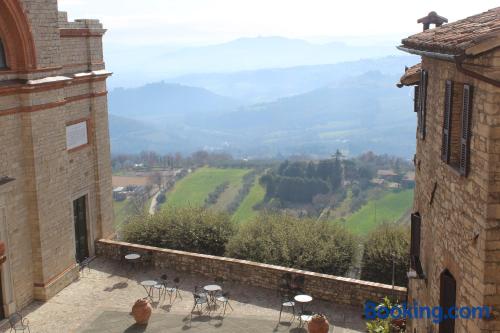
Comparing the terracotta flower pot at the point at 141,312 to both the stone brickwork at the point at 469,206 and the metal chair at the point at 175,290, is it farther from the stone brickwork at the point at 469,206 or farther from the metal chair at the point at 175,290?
the stone brickwork at the point at 469,206

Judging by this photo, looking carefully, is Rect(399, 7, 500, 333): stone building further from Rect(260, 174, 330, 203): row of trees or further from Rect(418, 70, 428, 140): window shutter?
Rect(260, 174, 330, 203): row of trees

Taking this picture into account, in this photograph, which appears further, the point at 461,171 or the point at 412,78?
the point at 412,78

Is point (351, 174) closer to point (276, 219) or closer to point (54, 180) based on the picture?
point (276, 219)

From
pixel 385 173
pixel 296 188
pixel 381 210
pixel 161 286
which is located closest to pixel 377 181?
pixel 385 173

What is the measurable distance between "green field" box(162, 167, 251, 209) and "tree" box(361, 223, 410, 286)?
188 ft

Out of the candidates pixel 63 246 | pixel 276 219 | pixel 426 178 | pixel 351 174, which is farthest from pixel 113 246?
pixel 351 174

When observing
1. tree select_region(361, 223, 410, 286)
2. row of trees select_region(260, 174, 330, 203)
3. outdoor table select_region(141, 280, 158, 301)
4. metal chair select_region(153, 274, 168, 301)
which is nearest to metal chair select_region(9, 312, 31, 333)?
outdoor table select_region(141, 280, 158, 301)

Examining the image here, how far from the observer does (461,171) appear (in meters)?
6.70

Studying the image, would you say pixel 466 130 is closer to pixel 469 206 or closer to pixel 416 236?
pixel 469 206

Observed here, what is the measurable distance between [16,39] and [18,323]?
7.17 m

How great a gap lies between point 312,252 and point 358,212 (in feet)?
167

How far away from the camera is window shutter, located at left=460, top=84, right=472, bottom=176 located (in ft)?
21.0

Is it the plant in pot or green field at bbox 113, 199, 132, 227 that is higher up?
the plant in pot

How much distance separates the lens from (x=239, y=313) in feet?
46.8
